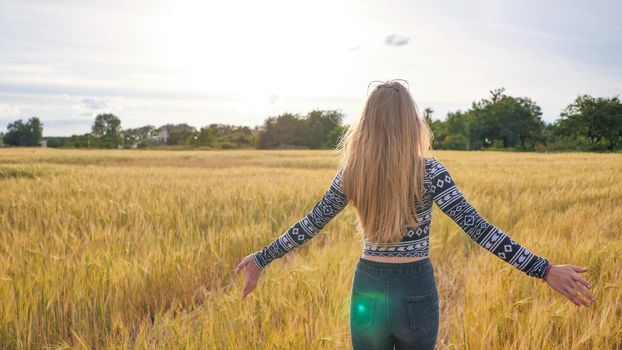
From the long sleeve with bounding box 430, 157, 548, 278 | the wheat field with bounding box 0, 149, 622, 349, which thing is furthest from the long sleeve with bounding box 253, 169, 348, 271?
the wheat field with bounding box 0, 149, 622, 349

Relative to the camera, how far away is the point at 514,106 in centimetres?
6184

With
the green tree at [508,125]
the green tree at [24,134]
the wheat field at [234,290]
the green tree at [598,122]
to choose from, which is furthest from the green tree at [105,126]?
the wheat field at [234,290]

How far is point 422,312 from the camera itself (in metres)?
1.62

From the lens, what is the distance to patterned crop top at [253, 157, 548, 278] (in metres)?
1.55

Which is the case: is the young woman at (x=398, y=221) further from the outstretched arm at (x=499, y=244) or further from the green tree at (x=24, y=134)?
the green tree at (x=24, y=134)

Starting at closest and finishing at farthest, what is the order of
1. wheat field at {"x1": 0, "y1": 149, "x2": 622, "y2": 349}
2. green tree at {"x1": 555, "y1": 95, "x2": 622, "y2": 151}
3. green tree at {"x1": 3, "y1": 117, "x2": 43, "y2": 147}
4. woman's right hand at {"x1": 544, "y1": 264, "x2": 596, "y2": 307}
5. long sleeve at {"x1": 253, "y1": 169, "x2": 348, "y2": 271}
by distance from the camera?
woman's right hand at {"x1": 544, "y1": 264, "x2": 596, "y2": 307} → long sleeve at {"x1": 253, "y1": 169, "x2": 348, "y2": 271} → wheat field at {"x1": 0, "y1": 149, "x2": 622, "y2": 349} → green tree at {"x1": 555, "y1": 95, "x2": 622, "y2": 151} → green tree at {"x1": 3, "y1": 117, "x2": 43, "y2": 147}

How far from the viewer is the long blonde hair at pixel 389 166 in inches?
63.9

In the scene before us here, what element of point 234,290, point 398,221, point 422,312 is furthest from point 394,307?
point 234,290

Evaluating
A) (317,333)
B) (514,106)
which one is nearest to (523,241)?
A: (317,333)

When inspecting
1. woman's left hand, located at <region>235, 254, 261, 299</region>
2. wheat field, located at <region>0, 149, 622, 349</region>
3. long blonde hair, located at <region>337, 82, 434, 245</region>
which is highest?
long blonde hair, located at <region>337, 82, 434, 245</region>

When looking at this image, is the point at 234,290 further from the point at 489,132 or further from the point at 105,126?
the point at 105,126

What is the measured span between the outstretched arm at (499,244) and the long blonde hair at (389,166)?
0.08 m

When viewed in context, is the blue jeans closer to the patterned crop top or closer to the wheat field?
the patterned crop top

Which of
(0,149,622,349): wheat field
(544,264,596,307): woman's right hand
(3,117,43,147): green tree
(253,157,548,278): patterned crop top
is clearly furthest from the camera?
(3,117,43,147): green tree
